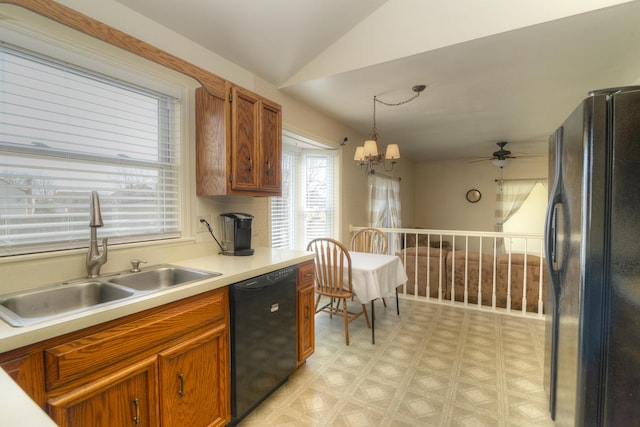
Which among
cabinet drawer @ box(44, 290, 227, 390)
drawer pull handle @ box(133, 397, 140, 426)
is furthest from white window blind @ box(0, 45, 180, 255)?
drawer pull handle @ box(133, 397, 140, 426)

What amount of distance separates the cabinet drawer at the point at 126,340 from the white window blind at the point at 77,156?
0.72 m

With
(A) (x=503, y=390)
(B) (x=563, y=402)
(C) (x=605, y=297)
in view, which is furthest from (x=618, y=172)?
(A) (x=503, y=390)

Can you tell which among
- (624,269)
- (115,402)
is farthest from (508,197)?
(115,402)

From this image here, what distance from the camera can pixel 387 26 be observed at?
2.22m

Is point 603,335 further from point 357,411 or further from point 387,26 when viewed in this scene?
point 387,26

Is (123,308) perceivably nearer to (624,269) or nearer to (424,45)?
(624,269)

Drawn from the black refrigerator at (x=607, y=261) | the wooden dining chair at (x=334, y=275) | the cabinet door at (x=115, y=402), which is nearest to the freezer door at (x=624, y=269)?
the black refrigerator at (x=607, y=261)

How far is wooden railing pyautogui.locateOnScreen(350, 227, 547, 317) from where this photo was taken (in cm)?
313

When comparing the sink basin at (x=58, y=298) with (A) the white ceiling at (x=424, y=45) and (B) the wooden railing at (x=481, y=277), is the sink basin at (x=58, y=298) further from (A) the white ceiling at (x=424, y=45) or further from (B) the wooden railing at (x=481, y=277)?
(B) the wooden railing at (x=481, y=277)

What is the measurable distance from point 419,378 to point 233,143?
6.82 ft

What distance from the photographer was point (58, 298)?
1350mm

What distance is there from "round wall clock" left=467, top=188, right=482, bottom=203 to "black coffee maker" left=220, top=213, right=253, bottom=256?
21.1 feet

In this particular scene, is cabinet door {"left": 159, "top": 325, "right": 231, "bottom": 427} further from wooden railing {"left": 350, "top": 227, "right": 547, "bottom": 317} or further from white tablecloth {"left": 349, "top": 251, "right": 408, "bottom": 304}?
wooden railing {"left": 350, "top": 227, "right": 547, "bottom": 317}

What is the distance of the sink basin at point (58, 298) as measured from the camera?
48.3 inches
